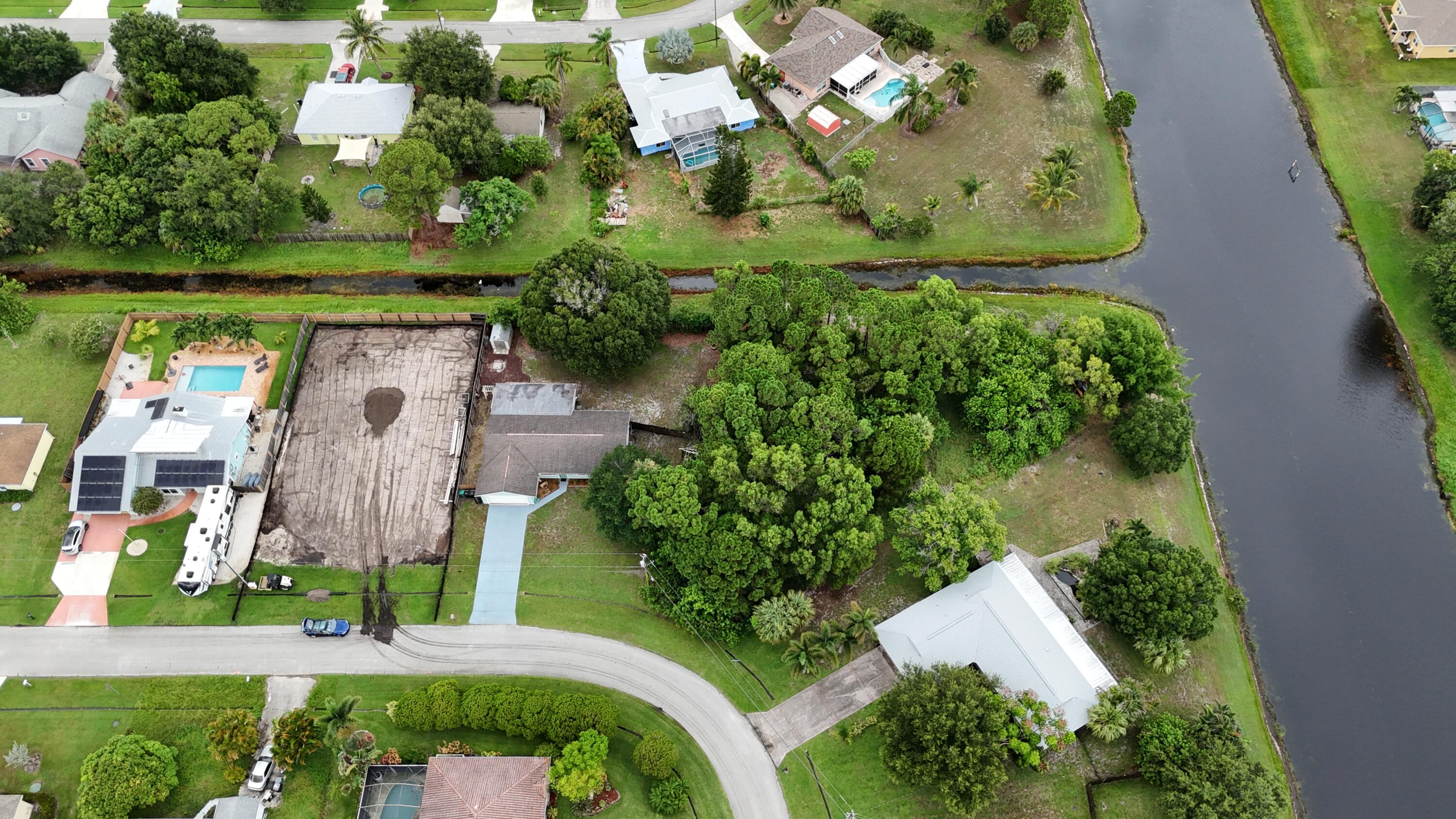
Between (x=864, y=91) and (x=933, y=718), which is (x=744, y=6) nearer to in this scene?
(x=864, y=91)

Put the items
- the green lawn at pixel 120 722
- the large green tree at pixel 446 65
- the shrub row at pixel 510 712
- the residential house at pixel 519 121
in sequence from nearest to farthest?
the shrub row at pixel 510 712 < the green lawn at pixel 120 722 < the large green tree at pixel 446 65 < the residential house at pixel 519 121

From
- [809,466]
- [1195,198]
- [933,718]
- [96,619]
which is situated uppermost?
[1195,198]

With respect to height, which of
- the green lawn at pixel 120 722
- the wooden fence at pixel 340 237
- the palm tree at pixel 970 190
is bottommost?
the green lawn at pixel 120 722

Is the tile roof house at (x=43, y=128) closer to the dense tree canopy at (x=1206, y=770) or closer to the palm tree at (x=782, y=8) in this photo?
the palm tree at (x=782, y=8)

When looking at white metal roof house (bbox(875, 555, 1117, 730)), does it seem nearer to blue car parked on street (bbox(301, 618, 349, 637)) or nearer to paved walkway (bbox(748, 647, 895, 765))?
paved walkway (bbox(748, 647, 895, 765))

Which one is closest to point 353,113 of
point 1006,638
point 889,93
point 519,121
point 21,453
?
point 519,121

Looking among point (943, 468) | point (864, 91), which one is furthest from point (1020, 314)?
point (864, 91)

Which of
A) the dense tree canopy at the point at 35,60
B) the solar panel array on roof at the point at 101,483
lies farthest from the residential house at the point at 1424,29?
the dense tree canopy at the point at 35,60
